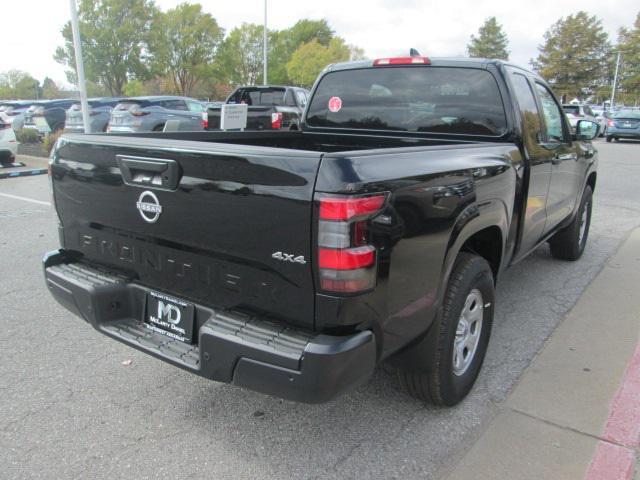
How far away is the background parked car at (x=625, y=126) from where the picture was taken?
22.0 m

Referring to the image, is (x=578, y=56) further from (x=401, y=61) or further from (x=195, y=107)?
(x=401, y=61)

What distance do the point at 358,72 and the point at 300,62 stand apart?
5177 centimetres

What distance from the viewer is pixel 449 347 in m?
2.64

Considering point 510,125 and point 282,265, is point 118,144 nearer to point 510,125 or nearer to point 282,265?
point 282,265

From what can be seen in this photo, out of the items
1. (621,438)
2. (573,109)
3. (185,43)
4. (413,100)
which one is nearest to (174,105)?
(413,100)

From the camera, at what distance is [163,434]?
2.66 metres

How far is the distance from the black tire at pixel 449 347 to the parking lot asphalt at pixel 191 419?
147 millimetres

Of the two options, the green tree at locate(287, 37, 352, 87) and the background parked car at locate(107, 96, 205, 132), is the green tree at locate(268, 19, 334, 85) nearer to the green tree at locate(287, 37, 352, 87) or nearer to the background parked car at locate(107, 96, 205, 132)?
the green tree at locate(287, 37, 352, 87)

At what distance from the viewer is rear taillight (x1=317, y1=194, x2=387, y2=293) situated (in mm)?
1886

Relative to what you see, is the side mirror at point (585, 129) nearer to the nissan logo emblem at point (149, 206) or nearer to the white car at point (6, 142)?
the nissan logo emblem at point (149, 206)

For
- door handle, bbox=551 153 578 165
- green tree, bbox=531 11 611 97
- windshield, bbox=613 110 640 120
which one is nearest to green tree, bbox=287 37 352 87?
green tree, bbox=531 11 611 97

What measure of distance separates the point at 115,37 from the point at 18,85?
4003 centimetres

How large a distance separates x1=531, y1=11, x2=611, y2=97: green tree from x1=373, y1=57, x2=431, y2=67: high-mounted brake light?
59933mm

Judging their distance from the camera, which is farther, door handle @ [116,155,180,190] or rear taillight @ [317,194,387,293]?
door handle @ [116,155,180,190]
